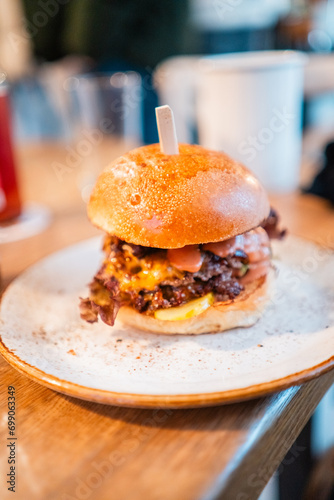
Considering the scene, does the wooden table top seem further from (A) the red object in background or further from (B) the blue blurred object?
(B) the blue blurred object

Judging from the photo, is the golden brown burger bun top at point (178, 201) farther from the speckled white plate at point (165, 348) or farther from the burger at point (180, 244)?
the speckled white plate at point (165, 348)

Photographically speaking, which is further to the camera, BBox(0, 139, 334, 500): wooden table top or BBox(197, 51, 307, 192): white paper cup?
BBox(197, 51, 307, 192): white paper cup

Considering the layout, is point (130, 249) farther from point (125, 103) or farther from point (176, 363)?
point (125, 103)

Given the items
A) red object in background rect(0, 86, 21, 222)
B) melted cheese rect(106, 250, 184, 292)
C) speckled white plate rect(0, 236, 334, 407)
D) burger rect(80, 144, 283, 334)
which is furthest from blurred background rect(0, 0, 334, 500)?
melted cheese rect(106, 250, 184, 292)

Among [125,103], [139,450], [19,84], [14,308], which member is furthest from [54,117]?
[139,450]

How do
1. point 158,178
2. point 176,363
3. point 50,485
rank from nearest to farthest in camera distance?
point 50,485 < point 176,363 < point 158,178

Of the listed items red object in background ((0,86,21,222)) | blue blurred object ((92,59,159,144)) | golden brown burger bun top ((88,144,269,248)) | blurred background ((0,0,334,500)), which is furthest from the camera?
blue blurred object ((92,59,159,144))
